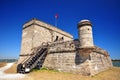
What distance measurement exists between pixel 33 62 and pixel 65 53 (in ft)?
14.7

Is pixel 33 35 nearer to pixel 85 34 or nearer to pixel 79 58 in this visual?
pixel 79 58

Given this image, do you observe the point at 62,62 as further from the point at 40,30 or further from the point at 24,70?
the point at 40,30

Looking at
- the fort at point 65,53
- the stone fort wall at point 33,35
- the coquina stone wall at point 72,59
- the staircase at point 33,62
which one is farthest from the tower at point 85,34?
the stone fort wall at point 33,35

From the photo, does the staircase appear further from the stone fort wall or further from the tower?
the tower

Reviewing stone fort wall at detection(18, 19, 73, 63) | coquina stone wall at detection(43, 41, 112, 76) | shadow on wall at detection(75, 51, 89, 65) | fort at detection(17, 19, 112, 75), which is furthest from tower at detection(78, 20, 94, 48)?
stone fort wall at detection(18, 19, 73, 63)

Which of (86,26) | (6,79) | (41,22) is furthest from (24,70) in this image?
(41,22)

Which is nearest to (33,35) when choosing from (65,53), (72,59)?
(65,53)

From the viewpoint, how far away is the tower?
1084cm

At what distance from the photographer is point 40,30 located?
19297 millimetres

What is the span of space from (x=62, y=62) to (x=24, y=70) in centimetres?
454

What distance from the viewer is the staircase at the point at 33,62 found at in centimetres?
1219

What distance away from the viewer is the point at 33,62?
13.7 metres

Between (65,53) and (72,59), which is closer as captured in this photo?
(72,59)

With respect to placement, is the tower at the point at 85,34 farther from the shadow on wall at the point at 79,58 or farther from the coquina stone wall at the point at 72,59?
the shadow on wall at the point at 79,58
